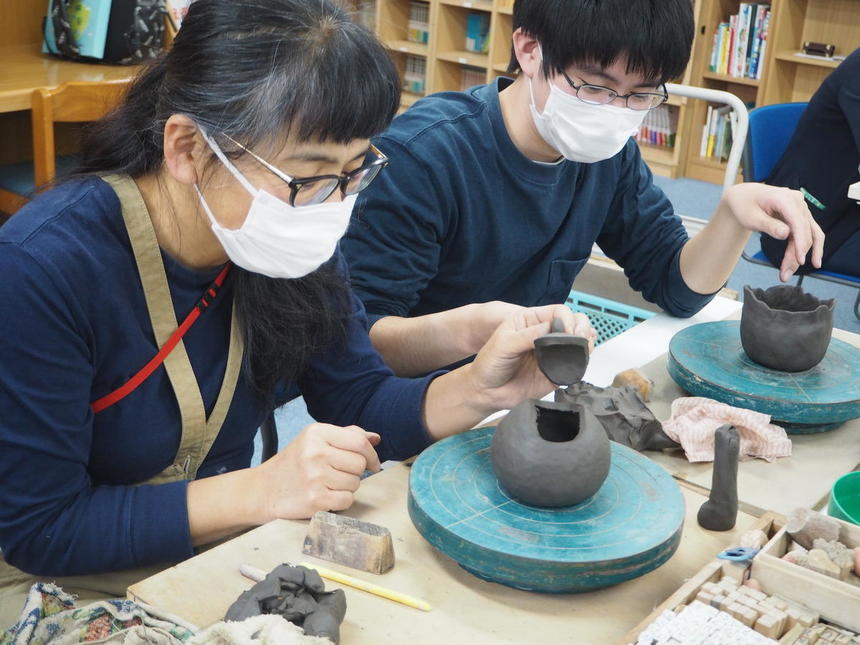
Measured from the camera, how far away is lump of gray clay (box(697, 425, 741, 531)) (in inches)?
41.4

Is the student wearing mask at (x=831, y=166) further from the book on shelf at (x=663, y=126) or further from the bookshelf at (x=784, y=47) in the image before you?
the book on shelf at (x=663, y=126)

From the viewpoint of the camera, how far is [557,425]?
1066 millimetres

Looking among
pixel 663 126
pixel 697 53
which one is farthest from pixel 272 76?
pixel 663 126

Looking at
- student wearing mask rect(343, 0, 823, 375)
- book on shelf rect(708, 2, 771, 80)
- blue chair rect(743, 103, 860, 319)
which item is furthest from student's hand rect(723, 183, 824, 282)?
book on shelf rect(708, 2, 771, 80)

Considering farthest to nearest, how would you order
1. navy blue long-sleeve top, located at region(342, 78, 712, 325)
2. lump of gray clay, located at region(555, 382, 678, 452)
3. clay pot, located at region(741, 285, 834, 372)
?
1. navy blue long-sleeve top, located at region(342, 78, 712, 325)
2. clay pot, located at region(741, 285, 834, 372)
3. lump of gray clay, located at region(555, 382, 678, 452)

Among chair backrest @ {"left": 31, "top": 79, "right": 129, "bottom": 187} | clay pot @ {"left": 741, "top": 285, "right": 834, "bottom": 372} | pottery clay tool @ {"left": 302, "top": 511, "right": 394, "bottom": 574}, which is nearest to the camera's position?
pottery clay tool @ {"left": 302, "top": 511, "right": 394, "bottom": 574}

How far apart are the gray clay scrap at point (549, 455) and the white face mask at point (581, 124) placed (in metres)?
0.66

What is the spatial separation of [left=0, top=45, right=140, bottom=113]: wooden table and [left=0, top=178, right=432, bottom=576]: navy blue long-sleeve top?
5.23ft

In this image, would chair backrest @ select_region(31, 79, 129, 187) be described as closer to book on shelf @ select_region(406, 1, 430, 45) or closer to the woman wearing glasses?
the woman wearing glasses

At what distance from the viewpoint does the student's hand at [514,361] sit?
117cm

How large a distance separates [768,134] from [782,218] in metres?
1.45

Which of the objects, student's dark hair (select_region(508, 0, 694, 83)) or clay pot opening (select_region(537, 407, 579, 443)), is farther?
student's dark hair (select_region(508, 0, 694, 83))

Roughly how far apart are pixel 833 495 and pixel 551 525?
35 centimetres

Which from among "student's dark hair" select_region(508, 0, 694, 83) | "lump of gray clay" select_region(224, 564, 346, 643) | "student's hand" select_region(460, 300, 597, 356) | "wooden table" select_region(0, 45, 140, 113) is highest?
"student's dark hair" select_region(508, 0, 694, 83)
